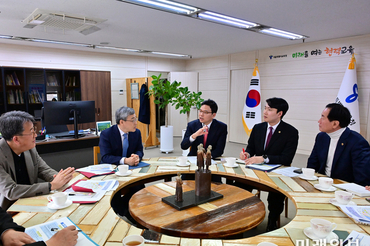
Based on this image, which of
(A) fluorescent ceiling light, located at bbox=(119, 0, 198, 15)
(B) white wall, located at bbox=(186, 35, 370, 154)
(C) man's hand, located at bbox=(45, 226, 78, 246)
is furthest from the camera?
(B) white wall, located at bbox=(186, 35, 370, 154)

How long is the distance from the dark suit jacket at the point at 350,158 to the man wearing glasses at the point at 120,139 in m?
1.96

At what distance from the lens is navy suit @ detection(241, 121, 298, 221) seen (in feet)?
8.47

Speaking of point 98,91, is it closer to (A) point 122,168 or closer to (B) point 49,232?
(A) point 122,168

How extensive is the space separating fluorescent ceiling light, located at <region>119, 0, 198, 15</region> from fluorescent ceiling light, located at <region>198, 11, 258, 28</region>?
269 millimetres

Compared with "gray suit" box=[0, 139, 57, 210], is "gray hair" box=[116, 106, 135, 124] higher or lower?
higher

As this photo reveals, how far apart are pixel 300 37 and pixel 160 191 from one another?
15.2 feet

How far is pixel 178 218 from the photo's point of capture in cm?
154

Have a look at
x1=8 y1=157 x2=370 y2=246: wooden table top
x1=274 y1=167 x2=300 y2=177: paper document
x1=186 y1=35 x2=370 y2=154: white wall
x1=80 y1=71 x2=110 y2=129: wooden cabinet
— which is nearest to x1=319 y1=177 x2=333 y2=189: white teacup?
x1=8 y1=157 x2=370 y2=246: wooden table top

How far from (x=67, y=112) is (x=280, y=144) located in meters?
3.38

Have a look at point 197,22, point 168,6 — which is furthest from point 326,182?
point 197,22

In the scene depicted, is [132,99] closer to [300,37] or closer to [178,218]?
[300,37]

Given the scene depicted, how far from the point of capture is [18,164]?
193cm

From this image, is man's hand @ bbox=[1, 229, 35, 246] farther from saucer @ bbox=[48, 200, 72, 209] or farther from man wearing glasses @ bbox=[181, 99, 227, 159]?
man wearing glasses @ bbox=[181, 99, 227, 159]

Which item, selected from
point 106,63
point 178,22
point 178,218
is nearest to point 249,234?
point 178,218
